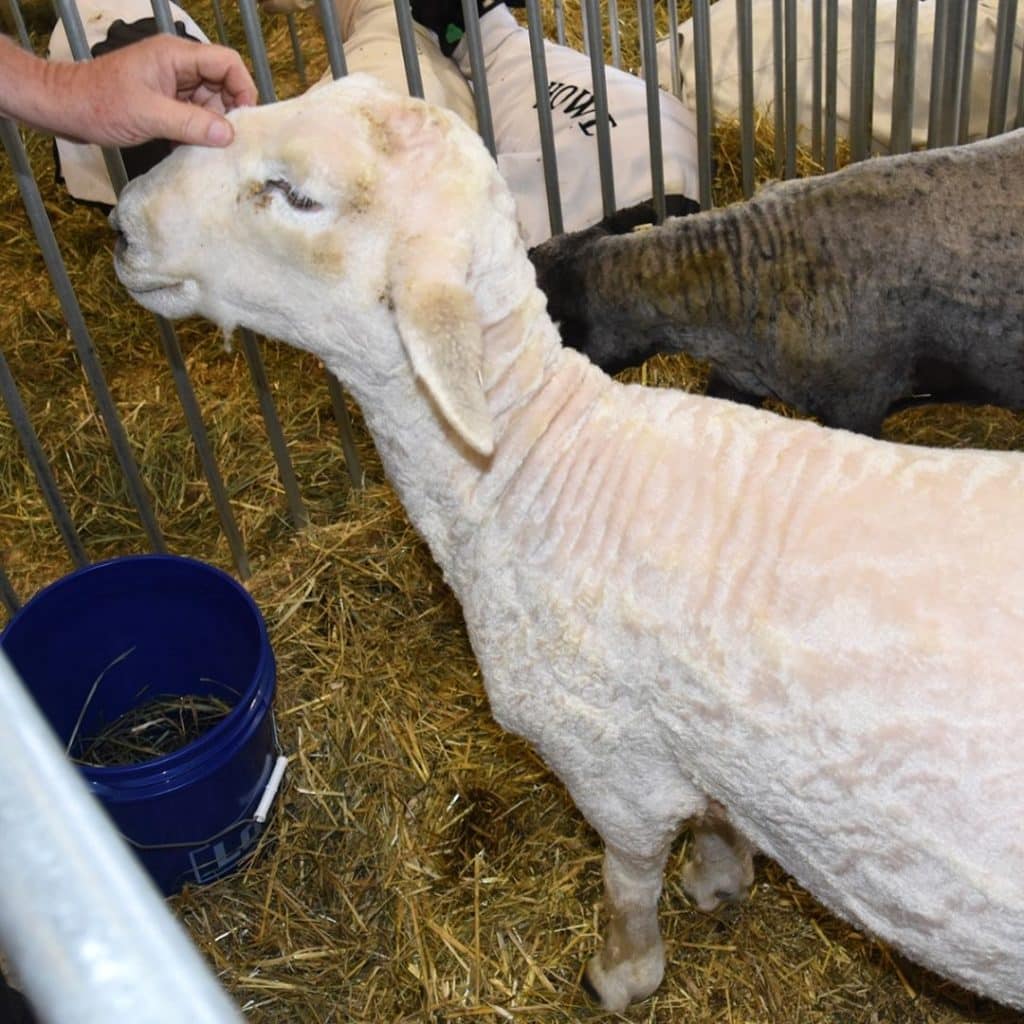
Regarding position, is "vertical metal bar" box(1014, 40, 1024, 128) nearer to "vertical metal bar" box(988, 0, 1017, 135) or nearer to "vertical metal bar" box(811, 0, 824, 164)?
"vertical metal bar" box(988, 0, 1017, 135)

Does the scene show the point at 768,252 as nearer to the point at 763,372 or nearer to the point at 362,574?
the point at 763,372

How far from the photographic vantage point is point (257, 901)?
2670mm

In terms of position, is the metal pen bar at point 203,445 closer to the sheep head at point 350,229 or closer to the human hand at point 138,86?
the human hand at point 138,86

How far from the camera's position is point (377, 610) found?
3271mm

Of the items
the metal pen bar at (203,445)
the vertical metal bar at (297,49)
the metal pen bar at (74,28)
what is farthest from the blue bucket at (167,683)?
the vertical metal bar at (297,49)

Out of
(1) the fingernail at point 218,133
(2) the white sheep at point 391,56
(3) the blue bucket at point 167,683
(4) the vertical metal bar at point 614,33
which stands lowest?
(3) the blue bucket at point 167,683

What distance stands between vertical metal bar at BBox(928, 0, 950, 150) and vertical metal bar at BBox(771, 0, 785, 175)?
0.49 m

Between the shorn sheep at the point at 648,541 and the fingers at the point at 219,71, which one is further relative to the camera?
the fingers at the point at 219,71

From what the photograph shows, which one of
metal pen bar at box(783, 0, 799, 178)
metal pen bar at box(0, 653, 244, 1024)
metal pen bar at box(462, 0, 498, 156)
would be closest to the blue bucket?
metal pen bar at box(462, 0, 498, 156)

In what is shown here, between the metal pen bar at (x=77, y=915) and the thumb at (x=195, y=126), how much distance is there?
1412 millimetres

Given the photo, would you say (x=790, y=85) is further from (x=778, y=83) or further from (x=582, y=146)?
(x=582, y=146)

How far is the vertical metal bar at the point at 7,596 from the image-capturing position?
9.92 feet

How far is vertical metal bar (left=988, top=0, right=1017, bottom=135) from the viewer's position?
12.9ft

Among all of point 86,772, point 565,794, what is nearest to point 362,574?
point 565,794
